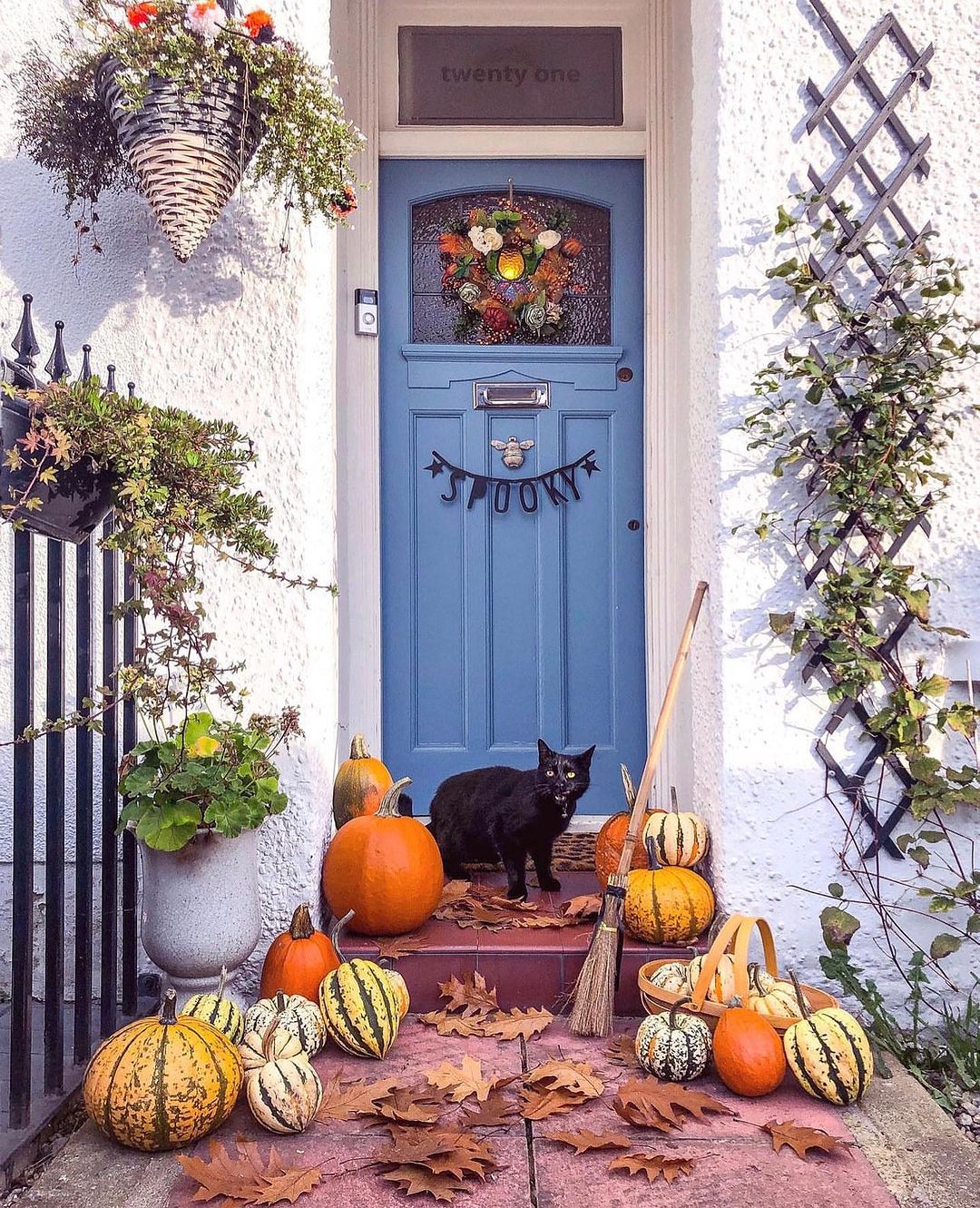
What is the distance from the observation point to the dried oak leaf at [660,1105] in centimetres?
197

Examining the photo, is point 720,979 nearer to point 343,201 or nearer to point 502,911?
point 502,911

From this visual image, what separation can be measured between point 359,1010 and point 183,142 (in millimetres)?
2008

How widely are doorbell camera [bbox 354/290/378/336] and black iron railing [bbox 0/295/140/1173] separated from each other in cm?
149

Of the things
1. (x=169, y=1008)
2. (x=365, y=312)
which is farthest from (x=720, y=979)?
(x=365, y=312)

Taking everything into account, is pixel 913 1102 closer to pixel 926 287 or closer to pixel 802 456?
pixel 802 456

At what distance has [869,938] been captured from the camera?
2639 millimetres

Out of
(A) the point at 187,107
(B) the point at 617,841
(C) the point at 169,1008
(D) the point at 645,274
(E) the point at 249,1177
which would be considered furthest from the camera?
(D) the point at 645,274

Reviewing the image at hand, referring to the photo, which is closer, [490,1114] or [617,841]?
[490,1114]

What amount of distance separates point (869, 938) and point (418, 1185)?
1424mm

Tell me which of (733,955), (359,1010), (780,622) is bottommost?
(359,1010)

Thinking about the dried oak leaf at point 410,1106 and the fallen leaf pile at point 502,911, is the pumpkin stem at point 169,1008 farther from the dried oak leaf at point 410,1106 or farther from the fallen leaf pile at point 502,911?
the fallen leaf pile at point 502,911

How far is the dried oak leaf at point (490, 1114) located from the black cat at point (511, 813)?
3.08 feet

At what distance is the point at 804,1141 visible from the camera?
1.90m

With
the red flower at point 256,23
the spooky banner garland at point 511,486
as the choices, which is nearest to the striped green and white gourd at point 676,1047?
the spooky banner garland at point 511,486
